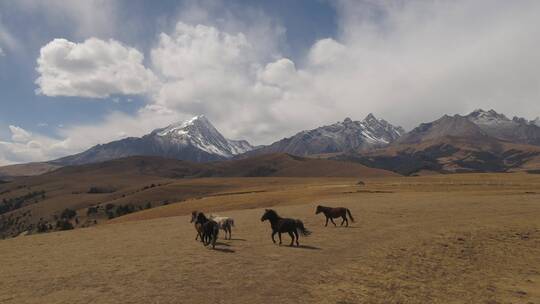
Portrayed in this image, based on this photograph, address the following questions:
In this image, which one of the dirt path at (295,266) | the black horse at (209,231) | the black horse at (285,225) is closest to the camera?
the dirt path at (295,266)

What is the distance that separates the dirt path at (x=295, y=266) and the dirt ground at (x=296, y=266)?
Result: 0.04m

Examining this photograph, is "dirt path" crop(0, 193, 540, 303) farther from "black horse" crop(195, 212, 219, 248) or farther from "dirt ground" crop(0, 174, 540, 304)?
"black horse" crop(195, 212, 219, 248)

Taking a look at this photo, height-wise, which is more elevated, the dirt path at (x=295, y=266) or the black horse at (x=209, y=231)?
the black horse at (x=209, y=231)

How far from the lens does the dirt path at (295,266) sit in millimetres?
14875

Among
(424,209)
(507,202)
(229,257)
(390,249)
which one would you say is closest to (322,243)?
A: (390,249)

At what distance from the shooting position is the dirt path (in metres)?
14.9

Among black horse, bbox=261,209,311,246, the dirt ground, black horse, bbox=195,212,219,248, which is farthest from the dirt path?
black horse, bbox=261,209,311,246

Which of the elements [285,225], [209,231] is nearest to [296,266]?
[285,225]

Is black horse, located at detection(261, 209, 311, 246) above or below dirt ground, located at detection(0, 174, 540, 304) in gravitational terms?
above

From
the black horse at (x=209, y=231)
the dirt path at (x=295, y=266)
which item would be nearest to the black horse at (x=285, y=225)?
the dirt path at (x=295, y=266)

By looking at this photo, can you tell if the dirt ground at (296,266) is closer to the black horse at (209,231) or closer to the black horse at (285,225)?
the black horse at (209,231)

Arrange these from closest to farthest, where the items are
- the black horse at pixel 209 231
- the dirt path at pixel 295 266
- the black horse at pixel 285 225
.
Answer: the dirt path at pixel 295 266, the black horse at pixel 209 231, the black horse at pixel 285 225

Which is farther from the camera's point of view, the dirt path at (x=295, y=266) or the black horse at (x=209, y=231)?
the black horse at (x=209, y=231)

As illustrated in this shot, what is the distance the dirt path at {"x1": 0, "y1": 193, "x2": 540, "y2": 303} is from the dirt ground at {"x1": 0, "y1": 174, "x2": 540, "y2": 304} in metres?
0.04
